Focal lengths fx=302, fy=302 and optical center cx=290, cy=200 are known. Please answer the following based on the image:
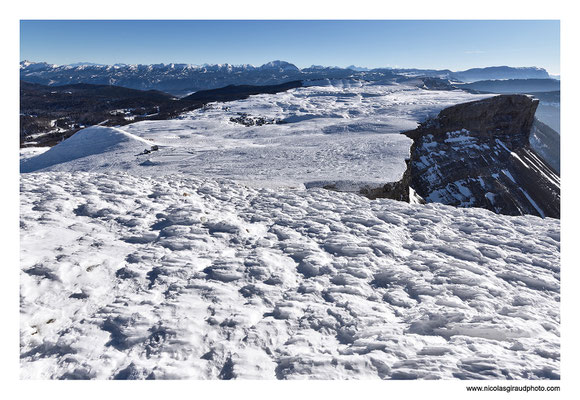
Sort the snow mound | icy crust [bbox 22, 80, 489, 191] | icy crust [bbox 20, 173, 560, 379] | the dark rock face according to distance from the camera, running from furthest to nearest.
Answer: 1. the dark rock face
2. the snow mound
3. icy crust [bbox 22, 80, 489, 191]
4. icy crust [bbox 20, 173, 560, 379]

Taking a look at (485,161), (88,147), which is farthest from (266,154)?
(485,161)

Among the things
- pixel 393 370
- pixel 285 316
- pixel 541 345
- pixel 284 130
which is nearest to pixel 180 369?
pixel 285 316

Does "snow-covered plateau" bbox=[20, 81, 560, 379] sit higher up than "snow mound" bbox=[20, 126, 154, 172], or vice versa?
"snow mound" bbox=[20, 126, 154, 172]

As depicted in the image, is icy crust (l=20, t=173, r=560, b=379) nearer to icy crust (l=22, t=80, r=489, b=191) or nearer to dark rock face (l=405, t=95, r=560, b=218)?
icy crust (l=22, t=80, r=489, b=191)

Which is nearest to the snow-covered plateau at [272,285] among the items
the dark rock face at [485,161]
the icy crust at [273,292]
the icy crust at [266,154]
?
the icy crust at [273,292]

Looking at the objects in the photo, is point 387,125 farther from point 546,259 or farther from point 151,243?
point 151,243

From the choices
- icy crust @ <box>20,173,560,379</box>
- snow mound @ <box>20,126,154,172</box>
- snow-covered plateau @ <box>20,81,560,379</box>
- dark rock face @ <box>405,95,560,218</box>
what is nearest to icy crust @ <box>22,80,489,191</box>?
snow mound @ <box>20,126,154,172</box>
